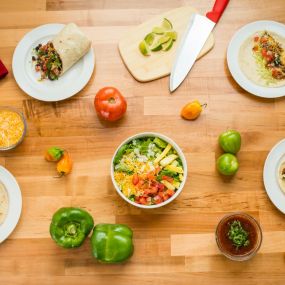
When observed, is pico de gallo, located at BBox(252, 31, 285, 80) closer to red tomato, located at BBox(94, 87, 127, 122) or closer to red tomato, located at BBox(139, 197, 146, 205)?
red tomato, located at BBox(94, 87, 127, 122)

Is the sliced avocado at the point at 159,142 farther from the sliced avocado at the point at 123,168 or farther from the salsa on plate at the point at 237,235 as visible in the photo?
the salsa on plate at the point at 237,235

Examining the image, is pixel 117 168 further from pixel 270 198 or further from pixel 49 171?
pixel 270 198

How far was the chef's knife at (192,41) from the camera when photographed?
212 centimetres

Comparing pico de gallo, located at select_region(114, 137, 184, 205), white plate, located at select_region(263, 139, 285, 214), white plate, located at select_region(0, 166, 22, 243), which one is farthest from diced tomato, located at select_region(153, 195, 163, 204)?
white plate, located at select_region(0, 166, 22, 243)

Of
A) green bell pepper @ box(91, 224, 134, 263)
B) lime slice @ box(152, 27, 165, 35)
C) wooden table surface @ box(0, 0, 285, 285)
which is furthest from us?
lime slice @ box(152, 27, 165, 35)

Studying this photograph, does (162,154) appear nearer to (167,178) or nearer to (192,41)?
(167,178)

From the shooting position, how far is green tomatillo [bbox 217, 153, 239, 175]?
2.01 metres

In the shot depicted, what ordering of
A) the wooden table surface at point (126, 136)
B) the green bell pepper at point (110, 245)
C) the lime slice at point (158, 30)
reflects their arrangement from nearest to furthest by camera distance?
the green bell pepper at point (110, 245), the wooden table surface at point (126, 136), the lime slice at point (158, 30)

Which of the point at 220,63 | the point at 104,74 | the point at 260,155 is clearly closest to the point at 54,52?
the point at 104,74

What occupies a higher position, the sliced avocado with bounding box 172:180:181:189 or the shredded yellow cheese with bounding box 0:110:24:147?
the shredded yellow cheese with bounding box 0:110:24:147

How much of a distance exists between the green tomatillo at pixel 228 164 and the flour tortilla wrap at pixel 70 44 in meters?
0.77

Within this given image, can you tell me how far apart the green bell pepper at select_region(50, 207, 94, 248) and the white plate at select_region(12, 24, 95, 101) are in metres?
0.51

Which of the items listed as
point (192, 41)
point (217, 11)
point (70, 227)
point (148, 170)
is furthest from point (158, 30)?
point (70, 227)

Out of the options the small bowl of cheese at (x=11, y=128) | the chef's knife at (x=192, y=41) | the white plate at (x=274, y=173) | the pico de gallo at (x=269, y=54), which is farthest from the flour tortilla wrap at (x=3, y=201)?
the pico de gallo at (x=269, y=54)
